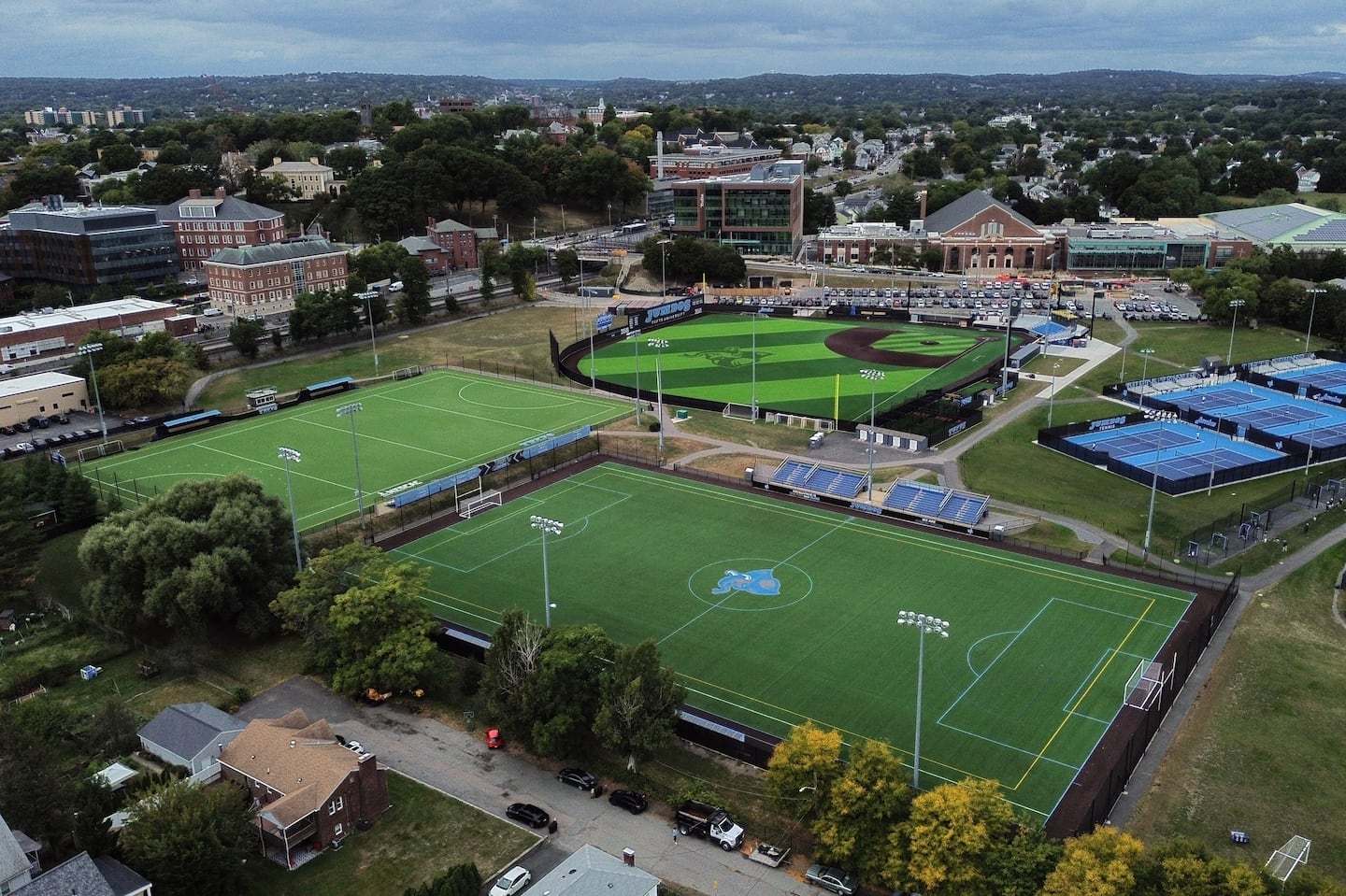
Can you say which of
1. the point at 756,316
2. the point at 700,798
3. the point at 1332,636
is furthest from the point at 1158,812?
the point at 756,316

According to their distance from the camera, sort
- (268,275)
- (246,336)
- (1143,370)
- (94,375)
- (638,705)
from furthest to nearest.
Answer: (268,275)
(246,336)
(1143,370)
(94,375)
(638,705)

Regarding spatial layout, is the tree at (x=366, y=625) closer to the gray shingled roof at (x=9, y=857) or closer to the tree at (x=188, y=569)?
the tree at (x=188, y=569)

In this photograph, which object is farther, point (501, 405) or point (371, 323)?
point (371, 323)

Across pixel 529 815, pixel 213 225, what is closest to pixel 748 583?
pixel 529 815

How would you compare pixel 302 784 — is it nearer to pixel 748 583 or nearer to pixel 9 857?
pixel 9 857

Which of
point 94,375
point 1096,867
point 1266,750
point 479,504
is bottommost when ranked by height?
point 1266,750

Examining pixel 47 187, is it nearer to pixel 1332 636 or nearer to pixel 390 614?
pixel 390 614
